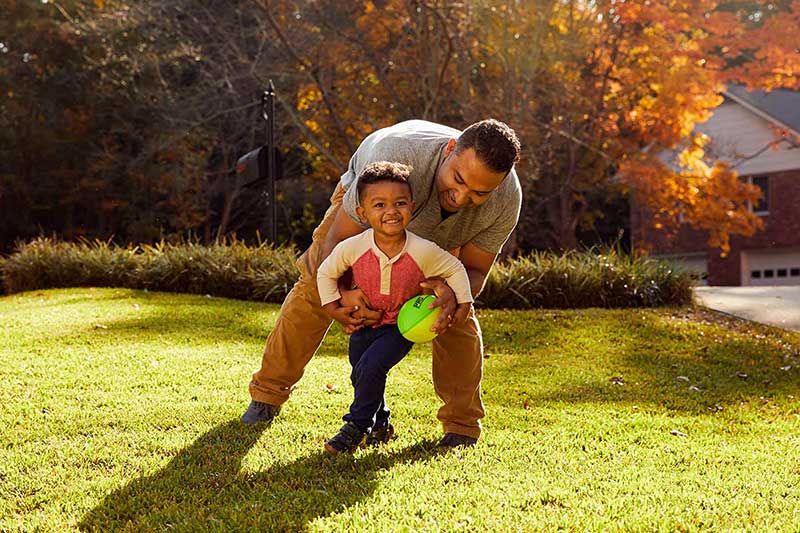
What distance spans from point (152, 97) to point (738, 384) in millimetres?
16015

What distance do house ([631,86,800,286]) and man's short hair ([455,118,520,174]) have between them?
64.5 ft

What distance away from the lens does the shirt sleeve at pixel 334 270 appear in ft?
11.8

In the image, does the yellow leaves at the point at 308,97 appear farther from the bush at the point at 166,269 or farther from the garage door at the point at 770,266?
the garage door at the point at 770,266

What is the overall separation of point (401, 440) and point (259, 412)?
783 millimetres

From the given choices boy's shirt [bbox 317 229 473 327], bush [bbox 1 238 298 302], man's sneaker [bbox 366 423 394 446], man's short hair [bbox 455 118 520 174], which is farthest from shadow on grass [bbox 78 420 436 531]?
bush [bbox 1 238 298 302]

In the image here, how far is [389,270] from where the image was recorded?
355 cm

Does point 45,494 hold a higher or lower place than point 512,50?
lower

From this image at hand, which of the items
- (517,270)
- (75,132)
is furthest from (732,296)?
(75,132)

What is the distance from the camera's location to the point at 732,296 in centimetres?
1049

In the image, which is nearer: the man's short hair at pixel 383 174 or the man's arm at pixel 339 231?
the man's short hair at pixel 383 174

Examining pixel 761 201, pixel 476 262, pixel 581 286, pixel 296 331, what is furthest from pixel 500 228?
pixel 761 201

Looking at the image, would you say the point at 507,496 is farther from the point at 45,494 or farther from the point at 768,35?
the point at 768,35

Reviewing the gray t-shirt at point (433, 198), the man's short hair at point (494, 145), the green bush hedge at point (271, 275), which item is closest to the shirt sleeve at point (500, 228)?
the gray t-shirt at point (433, 198)

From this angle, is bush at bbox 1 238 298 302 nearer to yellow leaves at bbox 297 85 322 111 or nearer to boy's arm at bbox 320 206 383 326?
yellow leaves at bbox 297 85 322 111
